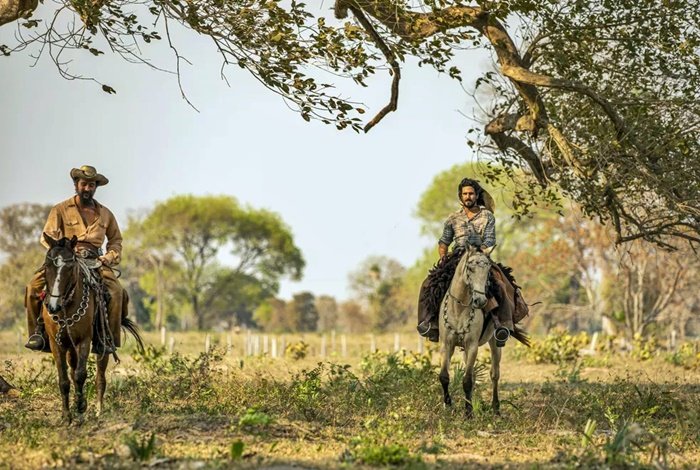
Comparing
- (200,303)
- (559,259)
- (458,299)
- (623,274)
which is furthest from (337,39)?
(200,303)

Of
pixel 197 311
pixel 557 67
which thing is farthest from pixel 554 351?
pixel 197 311

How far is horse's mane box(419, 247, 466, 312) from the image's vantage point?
46.3 ft

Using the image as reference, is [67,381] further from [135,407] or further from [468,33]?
[468,33]

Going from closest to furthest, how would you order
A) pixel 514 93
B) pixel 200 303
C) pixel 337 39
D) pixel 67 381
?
pixel 67 381
pixel 337 39
pixel 514 93
pixel 200 303

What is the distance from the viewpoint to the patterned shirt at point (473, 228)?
1394 cm

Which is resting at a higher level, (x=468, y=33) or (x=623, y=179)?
(x=468, y=33)

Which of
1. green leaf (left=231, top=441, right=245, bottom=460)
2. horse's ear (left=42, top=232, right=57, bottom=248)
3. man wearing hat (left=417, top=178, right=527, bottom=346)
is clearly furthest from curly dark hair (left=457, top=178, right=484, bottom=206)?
green leaf (left=231, top=441, right=245, bottom=460)

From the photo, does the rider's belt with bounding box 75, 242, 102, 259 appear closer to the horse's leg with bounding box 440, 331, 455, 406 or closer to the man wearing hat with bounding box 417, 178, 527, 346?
the man wearing hat with bounding box 417, 178, 527, 346

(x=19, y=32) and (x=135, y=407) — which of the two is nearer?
(x=135, y=407)

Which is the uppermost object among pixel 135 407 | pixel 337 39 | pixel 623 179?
pixel 337 39

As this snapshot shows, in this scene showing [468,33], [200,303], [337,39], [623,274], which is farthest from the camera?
[200,303]

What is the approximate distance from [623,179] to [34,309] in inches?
320

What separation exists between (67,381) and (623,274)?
93.2ft

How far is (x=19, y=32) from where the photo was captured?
14133 mm
